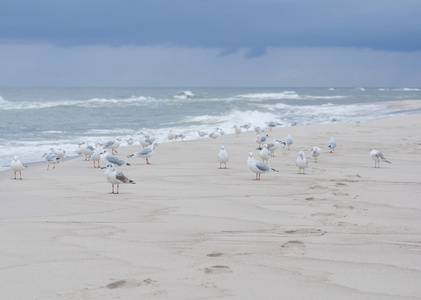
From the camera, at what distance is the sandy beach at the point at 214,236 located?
156 inches

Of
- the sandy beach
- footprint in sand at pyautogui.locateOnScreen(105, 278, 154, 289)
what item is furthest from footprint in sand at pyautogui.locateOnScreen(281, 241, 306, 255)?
footprint in sand at pyautogui.locateOnScreen(105, 278, 154, 289)

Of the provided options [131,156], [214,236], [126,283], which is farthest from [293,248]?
[131,156]

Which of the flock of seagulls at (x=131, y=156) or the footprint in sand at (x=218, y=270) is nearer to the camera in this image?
the footprint in sand at (x=218, y=270)

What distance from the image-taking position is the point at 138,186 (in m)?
8.78

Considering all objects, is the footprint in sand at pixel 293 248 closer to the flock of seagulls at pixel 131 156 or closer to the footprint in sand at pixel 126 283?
the footprint in sand at pixel 126 283

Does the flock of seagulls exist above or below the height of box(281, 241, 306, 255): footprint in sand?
above

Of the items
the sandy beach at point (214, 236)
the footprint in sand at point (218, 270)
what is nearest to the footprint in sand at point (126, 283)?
the sandy beach at point (214, 236)

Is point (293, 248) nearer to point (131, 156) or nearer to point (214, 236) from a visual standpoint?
point (214, 236)

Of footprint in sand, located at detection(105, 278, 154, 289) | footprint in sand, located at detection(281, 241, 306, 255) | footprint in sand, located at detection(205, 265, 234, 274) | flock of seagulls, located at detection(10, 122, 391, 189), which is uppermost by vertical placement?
flock of seagulls, located at detection(10, 122, 391, 189)

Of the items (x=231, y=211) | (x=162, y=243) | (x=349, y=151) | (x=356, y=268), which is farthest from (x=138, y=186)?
(x=349, y=151)

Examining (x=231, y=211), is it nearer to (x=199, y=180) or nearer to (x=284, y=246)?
(x=284, y=246)

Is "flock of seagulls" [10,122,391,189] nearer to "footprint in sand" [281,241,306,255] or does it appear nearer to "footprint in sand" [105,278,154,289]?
"footprint in sand" [281,241,306,255]

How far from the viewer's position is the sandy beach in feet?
13.0

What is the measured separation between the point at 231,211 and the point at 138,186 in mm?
2636
